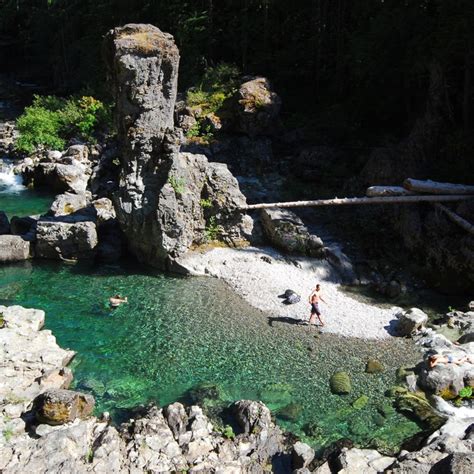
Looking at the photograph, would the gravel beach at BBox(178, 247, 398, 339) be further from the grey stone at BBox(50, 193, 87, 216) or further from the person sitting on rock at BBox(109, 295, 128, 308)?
the grey stone at BBox(50, 193, 87, 216)

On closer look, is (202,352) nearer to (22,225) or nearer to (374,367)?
(374,367)

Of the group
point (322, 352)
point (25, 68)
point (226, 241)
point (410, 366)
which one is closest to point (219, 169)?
point (226, 241)

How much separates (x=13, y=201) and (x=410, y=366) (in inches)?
978

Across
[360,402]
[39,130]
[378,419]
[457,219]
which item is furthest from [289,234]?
[39,130]

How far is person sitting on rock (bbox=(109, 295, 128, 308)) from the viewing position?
19891mm

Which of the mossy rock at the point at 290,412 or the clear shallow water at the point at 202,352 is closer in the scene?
the mossy rock at the point at 290,412

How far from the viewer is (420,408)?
49.0ft

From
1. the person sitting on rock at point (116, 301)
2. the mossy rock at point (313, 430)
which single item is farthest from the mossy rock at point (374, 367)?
the person sitting on rock at point (116, 301)

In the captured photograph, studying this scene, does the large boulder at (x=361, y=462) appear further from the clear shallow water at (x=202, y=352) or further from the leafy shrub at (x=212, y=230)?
the leafy shrub at (x=212, y=230)

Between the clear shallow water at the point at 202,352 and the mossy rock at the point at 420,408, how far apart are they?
41 centimetres

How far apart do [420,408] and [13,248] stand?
708 inches

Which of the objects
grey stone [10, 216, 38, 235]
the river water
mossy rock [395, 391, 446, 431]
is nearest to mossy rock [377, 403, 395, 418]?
the river water

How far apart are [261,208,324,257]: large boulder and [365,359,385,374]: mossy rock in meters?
6.99

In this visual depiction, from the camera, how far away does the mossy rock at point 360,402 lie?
15.0 m
